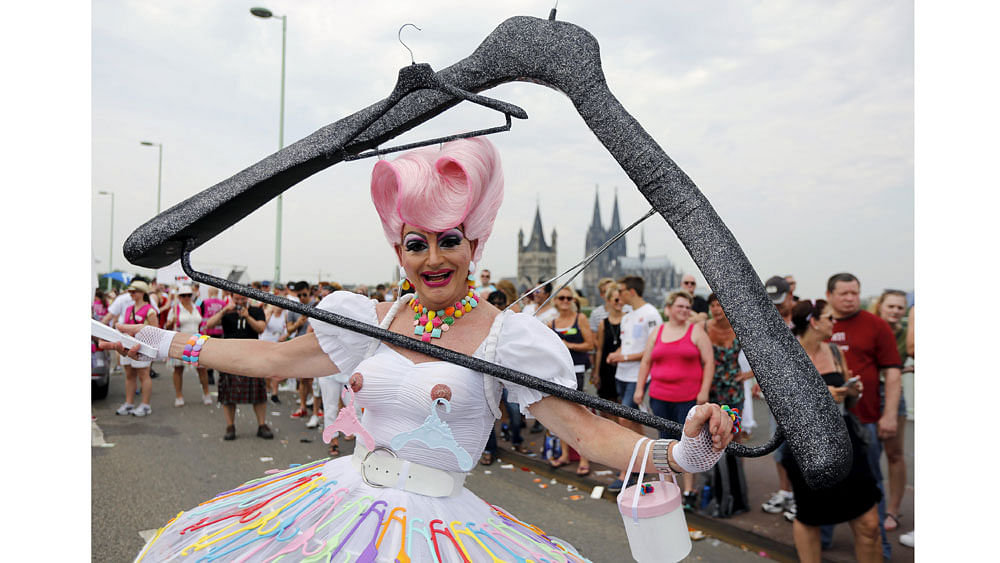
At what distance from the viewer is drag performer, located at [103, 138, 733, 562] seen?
5.79 feet

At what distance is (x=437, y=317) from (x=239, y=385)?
5626 mm

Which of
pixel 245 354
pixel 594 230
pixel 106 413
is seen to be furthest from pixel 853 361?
pixel 594 230

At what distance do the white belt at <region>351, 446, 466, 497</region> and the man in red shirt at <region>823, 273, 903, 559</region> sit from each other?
2994 millimetres

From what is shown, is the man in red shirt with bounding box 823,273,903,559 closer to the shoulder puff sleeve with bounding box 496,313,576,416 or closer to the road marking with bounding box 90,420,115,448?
the shoulder puff sleeve with bounding box 496,313,576,416

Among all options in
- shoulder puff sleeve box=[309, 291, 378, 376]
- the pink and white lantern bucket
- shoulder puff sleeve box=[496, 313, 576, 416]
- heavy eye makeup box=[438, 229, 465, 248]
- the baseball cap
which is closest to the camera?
the pink and white lantern bucket

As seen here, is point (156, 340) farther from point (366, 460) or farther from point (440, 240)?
point (440, 240)

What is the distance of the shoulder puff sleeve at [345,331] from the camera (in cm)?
215

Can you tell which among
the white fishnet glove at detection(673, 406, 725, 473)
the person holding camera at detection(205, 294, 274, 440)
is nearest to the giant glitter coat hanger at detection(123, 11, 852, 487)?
the white fishnet glove at detection(673, 406, 725, 473)

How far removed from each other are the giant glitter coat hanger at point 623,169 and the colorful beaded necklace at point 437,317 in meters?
0.16

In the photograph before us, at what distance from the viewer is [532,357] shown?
1893 millimetres

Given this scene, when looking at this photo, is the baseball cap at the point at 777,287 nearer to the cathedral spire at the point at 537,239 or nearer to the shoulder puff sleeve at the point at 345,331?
the shoulder puff sleeve at the point at 345,331

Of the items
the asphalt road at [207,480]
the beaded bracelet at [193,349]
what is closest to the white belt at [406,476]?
the beaded bracelet at [193,349]

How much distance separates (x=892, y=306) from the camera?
4668mm

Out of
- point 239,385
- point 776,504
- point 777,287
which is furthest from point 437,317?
point 239,385
